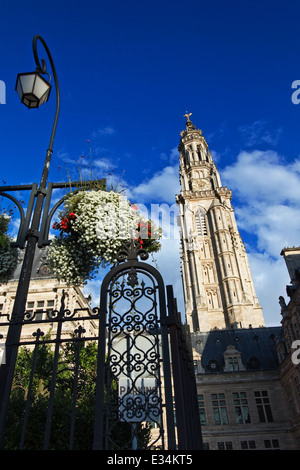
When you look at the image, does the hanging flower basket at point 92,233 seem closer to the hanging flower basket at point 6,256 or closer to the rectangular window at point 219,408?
the hanging flower basket at point 6,256

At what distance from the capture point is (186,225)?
176 feet

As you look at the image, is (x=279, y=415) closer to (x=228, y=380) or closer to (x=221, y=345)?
(x=228, y=380)

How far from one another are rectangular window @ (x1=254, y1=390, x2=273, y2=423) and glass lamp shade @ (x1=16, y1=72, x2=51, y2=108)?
2865 cm

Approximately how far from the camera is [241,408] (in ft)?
84.7

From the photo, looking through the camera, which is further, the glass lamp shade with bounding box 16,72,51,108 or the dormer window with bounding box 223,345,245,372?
the dormer window with bounding box 223,345,245,372

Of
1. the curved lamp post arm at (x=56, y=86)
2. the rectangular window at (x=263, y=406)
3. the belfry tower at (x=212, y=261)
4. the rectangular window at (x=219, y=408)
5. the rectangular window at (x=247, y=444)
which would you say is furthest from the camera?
the belfry tower at (x=212, y=261)

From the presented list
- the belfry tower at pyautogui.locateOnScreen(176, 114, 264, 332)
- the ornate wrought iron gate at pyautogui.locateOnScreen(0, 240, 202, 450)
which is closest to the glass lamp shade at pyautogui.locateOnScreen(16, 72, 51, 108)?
the ornate wrought iron gate at pyautogui.locateOnScreen(0, 240, 202, 450)

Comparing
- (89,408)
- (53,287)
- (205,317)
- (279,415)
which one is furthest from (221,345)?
(89,408)

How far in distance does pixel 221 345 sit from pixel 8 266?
30.4 metres

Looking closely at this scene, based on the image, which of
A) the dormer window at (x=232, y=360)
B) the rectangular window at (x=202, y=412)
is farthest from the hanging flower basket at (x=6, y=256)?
the dormer window at (x=232, y=360)

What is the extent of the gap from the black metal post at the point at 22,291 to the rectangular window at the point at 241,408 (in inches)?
1062

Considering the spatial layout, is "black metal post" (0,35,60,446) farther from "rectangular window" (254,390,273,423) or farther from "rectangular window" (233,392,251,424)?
"rectangular window" (254,390,273,423)

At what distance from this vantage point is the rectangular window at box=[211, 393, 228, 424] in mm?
25438

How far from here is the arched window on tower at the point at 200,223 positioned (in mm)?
53062
